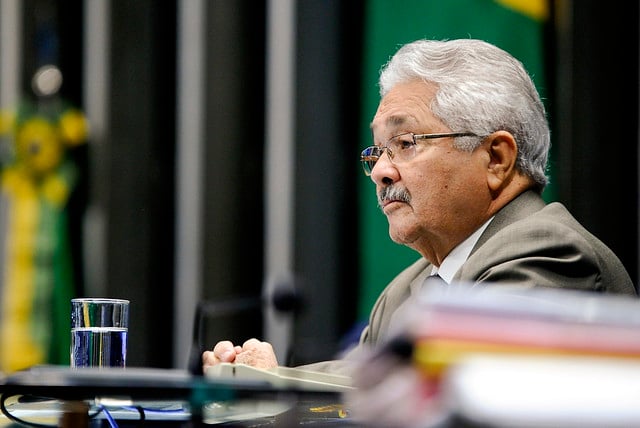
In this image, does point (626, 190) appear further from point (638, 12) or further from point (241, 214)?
point (241, 214)

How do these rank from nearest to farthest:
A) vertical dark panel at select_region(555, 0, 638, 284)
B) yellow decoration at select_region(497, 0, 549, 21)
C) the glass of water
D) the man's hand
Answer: the glass of water
the man's hand
vertical dark panel at select_region(555, 0, 638, 284)
yellow decoration at select_region(497, 0, 549, 21)

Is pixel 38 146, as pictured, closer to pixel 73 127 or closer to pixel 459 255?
A: pixel 73 127

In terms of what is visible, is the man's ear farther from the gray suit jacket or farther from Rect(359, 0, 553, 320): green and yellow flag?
Rect(359, 0, 553, 320): green and yellow flag

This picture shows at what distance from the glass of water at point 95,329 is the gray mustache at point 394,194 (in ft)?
2.14

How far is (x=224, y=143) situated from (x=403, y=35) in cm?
95

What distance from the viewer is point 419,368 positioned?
67cm

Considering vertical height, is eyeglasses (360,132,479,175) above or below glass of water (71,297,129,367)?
above

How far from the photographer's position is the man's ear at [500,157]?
2.04 metres

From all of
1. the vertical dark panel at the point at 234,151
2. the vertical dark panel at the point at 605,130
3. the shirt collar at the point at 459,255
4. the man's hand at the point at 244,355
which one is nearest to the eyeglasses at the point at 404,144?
the shirt collar at the point at 459,255

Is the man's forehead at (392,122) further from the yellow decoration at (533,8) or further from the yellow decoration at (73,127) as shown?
the yellow decoration at (73,127)

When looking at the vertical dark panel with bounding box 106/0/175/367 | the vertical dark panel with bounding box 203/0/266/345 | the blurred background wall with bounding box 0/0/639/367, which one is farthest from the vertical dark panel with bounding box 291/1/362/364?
the vertical dark panel with bounding box 106/0/175/367

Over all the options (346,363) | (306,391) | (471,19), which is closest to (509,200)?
(346,363)

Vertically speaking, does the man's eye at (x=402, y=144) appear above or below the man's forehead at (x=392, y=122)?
below

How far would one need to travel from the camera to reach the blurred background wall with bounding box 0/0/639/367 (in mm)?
4066
